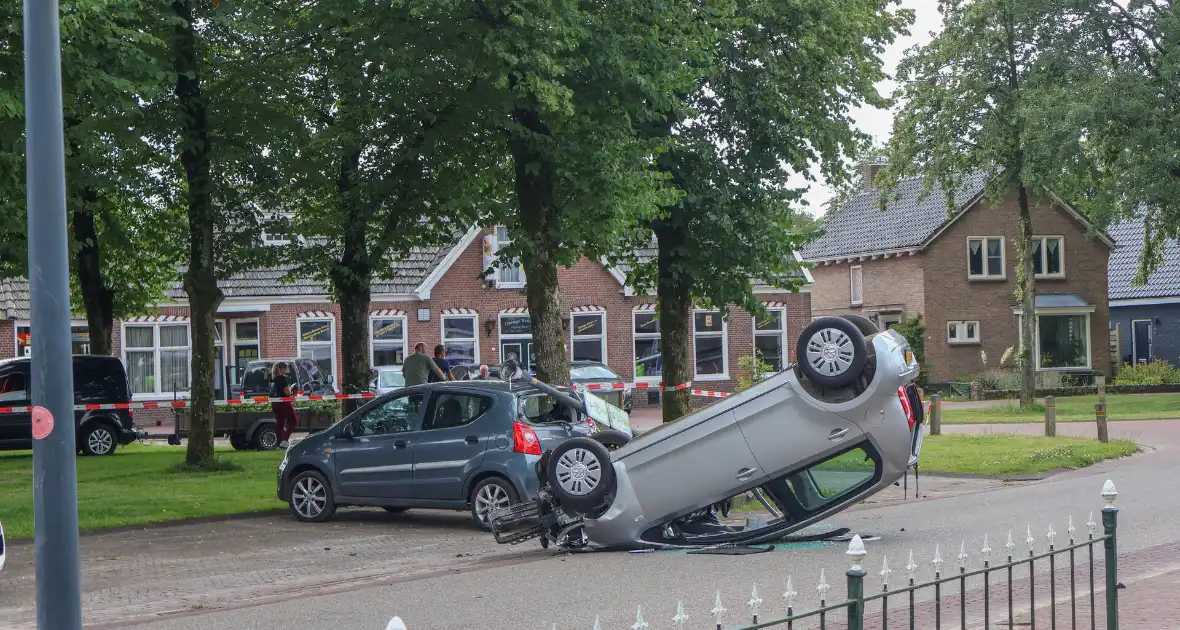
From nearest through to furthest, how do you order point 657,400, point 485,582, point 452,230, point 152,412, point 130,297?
point 485,582
point 452,230
point 130,297
point 152,412
point 657,400

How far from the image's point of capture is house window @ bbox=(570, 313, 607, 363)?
148 ft

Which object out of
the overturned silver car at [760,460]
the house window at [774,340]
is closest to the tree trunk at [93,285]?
the overturned silver car at [760,460]

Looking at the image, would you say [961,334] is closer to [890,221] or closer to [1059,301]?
[1059,301]

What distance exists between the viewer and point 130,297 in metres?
32.4

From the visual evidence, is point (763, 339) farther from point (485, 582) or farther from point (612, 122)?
point (485, 582)

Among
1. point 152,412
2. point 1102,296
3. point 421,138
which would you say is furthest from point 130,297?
point 1102,296

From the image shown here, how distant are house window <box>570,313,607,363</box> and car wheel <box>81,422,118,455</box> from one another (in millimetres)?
19392

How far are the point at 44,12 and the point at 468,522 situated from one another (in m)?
10.9

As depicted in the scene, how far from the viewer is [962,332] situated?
4966 cm

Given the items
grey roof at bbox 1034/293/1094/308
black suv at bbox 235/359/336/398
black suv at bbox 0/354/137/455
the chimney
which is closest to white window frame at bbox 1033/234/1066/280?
grey roof at bbox 1034/293/1094/308

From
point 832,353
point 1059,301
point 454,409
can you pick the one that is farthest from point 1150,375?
point 832,353

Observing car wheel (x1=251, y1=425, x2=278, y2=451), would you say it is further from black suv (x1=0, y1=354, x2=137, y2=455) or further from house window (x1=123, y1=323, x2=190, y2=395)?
house window (x1=123, y1=323, x2=190, y2=395)

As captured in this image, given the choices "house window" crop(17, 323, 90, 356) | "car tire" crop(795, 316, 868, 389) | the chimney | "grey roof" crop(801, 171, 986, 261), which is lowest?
"car tire" crop(795, 316, 868, 389)

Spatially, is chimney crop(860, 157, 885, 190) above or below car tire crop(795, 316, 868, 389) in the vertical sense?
above
